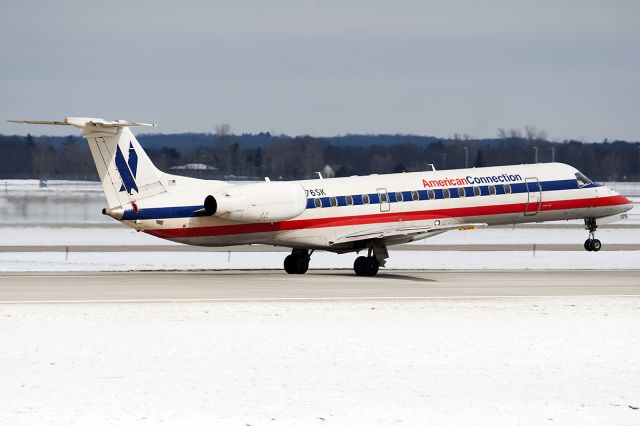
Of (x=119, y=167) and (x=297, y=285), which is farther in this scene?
(x=119, y=167)

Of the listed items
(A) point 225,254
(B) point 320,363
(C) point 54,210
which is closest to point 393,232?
(A) point 225,254

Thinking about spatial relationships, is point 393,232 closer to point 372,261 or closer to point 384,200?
point 372,261

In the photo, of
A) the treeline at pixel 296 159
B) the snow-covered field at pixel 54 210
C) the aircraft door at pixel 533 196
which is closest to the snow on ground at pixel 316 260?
the aircraft door at pixel 533 196

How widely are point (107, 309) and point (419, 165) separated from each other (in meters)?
144

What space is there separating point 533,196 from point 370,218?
6.31 m

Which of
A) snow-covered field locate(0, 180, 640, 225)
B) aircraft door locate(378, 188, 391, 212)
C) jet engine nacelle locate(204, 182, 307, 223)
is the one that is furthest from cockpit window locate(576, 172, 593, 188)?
snow-covered field locate(0, 180, 640, 225)

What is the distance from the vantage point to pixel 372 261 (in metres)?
35.6

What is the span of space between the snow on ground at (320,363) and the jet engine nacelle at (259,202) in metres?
7.27

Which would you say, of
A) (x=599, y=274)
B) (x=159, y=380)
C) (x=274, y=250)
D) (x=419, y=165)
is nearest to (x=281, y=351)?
(x=159, y=380)

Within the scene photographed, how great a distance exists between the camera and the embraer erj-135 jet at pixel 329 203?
33062 millimetres

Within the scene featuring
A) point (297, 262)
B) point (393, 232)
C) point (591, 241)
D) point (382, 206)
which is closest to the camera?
point (393, 232)

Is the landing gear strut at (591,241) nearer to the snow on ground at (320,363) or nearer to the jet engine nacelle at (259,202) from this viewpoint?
the jet engine nacelle at (259,202)

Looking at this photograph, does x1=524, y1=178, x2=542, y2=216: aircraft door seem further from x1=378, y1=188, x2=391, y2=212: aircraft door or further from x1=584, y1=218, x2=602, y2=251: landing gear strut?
x1=378, y1=188, x2=391, y2=212: aircraft door

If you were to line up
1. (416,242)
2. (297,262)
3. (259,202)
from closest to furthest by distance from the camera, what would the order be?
1. (259,202)
2. (297,262)
3. (416,242)
